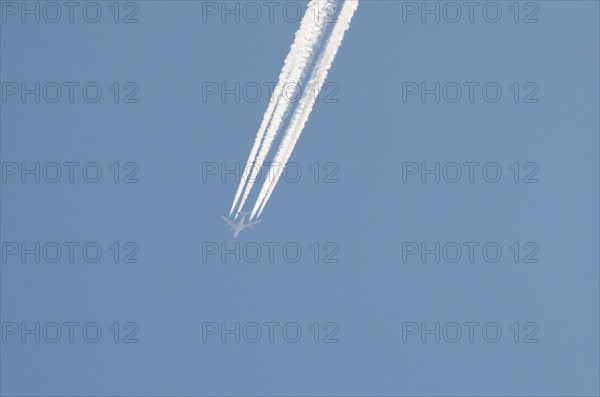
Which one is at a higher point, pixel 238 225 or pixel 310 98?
pixel 310 98

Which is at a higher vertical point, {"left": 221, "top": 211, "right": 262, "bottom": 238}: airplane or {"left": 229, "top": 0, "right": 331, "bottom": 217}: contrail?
{"left": 229, "top": 0, "right": 331, "bottom": 217}: contrail

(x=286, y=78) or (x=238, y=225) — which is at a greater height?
(x=286, y=78)

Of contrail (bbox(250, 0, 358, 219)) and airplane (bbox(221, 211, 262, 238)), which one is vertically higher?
contrail (bbox(250, 0, 358, 219))

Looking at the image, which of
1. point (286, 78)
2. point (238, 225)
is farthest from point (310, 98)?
point (238, 225)

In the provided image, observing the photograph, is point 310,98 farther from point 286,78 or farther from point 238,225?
point 238,225
